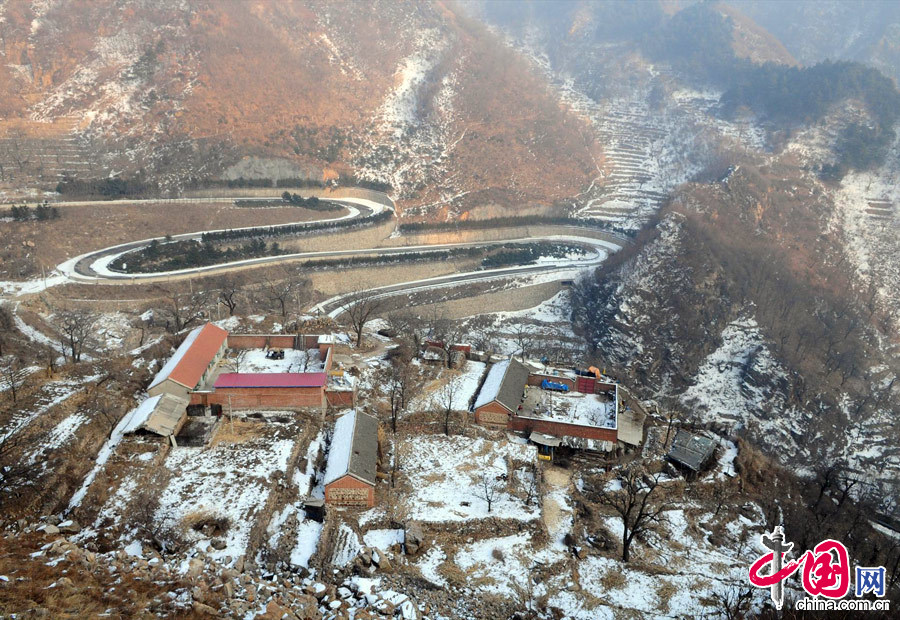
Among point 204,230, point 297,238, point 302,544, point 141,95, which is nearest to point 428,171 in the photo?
point 297,238

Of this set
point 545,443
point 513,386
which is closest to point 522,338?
point 513,386

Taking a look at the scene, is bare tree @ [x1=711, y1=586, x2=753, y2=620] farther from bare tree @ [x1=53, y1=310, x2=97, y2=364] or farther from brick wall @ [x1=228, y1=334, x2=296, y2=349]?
bare tree @ [x1=53, y1=310, x2=97, y2=364]

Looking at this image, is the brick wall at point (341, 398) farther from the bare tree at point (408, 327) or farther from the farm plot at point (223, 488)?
the bare tree at point (408, 327)

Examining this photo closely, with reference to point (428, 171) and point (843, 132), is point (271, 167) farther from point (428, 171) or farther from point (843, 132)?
point (843, 132)

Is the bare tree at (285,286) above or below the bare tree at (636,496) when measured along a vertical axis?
above

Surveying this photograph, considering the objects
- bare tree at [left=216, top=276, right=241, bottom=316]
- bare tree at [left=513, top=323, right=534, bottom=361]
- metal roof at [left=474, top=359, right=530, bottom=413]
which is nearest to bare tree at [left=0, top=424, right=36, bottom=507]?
metal roof at [left=474, top=359, right=530, bottom=413]

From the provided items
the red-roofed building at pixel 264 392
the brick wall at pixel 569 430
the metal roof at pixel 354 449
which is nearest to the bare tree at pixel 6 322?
the red-roofed building at pixel 264 392
